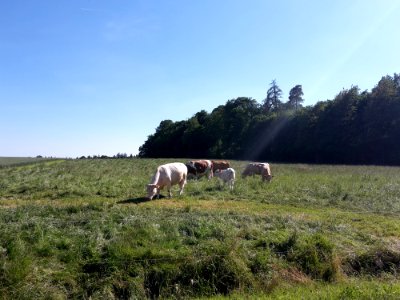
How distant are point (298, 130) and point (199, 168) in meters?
50.5

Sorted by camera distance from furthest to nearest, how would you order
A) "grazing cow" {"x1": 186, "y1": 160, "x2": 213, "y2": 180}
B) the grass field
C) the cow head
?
"grazing cow" {"x1": 186, "y1": 160, "x2": 213, "y2": 180} → the cow head → the grass field

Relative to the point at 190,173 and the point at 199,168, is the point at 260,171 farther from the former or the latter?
the point at 190,173

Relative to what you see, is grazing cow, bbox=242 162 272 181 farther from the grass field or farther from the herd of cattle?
the grass field

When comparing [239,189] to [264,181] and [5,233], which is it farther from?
[5,233]

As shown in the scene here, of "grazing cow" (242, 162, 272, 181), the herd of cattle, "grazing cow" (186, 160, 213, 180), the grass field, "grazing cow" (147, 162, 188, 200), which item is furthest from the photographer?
"grazing cow" (186, 160, 213, 180)

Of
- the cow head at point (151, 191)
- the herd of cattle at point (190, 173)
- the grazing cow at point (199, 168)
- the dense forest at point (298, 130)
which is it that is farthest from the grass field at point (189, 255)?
the dense forest at point (298, 130)

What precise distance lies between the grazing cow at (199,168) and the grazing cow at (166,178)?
308 inches

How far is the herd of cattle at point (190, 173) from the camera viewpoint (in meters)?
19.2

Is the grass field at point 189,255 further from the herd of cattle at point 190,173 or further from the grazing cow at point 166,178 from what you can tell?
the herd of cattle at point 190,173

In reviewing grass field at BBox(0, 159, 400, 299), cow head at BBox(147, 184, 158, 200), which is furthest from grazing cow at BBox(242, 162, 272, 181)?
grass field at BBox(0, 159, 400, 299)

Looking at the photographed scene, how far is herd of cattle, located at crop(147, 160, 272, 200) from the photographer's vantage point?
19.2m

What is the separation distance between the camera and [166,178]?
1942 cm

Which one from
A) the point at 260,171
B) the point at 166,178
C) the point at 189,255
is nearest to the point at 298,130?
the point at 260,171

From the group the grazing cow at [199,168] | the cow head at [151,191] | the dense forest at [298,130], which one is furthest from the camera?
the dense forest at [298,130]
